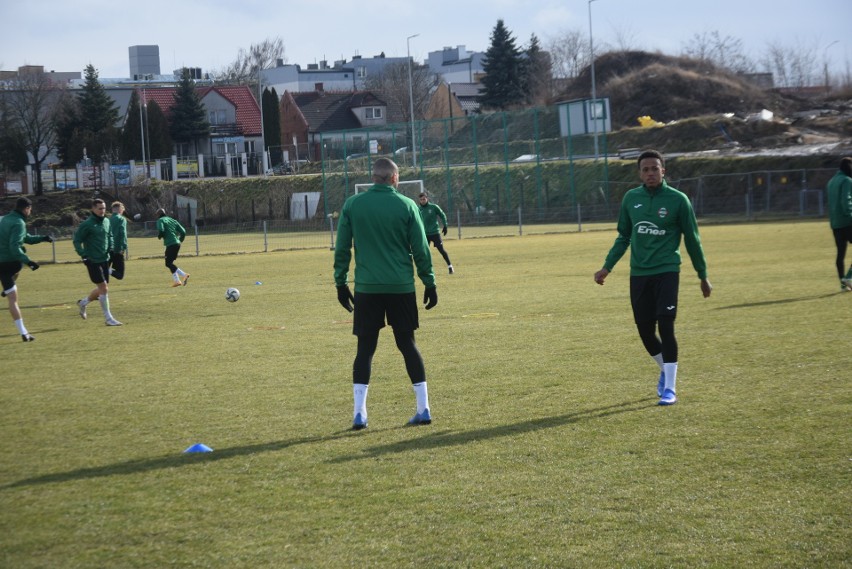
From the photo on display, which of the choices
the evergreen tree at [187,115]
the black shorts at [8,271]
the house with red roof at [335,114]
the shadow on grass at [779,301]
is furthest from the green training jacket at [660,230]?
the house with red roof at [335,114]

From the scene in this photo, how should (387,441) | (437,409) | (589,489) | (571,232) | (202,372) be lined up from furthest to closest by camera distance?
(571,232) → (202,372) → (437,409) → (387,441) → (589,489)

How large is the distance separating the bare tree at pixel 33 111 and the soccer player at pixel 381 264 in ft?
266

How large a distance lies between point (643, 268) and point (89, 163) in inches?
3159

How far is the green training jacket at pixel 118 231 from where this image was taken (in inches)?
784

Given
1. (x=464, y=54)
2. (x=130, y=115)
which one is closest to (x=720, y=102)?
(x=130, y=115)

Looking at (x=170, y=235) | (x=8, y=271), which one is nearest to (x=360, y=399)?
(x=8, y=271)

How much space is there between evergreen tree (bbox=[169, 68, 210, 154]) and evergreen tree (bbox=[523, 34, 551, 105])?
29.6m

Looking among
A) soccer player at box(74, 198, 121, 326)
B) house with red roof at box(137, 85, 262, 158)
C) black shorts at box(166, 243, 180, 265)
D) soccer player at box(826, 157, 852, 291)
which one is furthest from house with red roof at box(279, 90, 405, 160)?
soccer player at box(826, 157, 852, 291)

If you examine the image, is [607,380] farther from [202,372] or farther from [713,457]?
[202,372]

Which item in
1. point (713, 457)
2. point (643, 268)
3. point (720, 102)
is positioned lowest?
point (713, 457)

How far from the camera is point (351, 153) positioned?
188ft

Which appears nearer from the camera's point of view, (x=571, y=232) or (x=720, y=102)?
(x=571, y=232)

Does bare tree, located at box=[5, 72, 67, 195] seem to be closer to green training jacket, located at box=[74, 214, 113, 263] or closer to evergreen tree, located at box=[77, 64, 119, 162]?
evergreen tree, located at box=[77, 64, 119, 162]

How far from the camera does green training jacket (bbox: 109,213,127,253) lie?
19.9 metres
